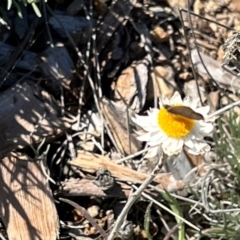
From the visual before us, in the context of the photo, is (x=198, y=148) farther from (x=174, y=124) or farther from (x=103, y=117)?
(x=103, y=117)

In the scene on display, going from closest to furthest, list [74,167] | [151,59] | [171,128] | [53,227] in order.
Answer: [171,128], [53,227], [74,167], [151,59]

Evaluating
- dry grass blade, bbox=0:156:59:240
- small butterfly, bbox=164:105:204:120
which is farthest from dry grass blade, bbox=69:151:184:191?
small butterfly, bbox=164:105:204:120

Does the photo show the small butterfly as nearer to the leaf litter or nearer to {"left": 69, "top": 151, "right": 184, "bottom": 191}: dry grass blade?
the leaf litter

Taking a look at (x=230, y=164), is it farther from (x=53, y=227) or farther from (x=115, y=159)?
(x=53, y=227)

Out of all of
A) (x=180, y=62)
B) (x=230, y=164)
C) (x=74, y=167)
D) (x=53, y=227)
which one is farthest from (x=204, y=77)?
(x=53, y=227)

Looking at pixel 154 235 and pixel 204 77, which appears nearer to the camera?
pixel 154 235

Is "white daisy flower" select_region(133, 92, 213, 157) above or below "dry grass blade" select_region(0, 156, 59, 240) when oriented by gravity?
above

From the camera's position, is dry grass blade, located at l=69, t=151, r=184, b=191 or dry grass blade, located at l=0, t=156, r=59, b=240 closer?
dry grass blade, located at l=0, t=156, r=59, b=240

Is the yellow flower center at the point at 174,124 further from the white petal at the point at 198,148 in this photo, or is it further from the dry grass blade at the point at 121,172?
the dry grass blade at the point at 121,172
